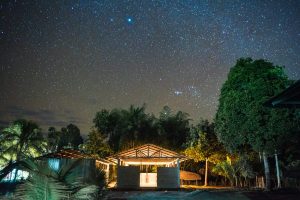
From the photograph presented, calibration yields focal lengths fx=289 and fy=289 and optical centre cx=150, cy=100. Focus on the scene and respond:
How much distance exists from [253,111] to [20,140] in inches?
1244

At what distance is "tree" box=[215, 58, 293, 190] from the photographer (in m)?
17.5

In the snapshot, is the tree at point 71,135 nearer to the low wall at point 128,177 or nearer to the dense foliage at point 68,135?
the dense foliage at point 68,135

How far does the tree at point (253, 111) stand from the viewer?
57.3ft

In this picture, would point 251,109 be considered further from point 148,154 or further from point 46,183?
point 46,183

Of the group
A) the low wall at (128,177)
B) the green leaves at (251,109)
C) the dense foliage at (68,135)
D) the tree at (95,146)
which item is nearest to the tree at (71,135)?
the dense foliage at (68,135)

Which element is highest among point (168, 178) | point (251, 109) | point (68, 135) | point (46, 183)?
point (68, 135)

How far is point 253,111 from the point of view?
1805 cm

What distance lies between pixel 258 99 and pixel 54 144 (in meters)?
47.4

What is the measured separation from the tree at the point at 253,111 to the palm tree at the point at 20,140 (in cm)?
2804

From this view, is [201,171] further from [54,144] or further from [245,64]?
[54,144]

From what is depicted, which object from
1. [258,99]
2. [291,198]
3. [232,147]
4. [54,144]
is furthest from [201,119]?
[54,144]

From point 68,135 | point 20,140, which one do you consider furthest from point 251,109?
point 68,135

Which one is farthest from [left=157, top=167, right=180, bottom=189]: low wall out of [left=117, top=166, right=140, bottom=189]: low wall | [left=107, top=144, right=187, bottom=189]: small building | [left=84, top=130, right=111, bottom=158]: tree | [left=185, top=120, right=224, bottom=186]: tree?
[left=84, top=130, right=111, bottom=158]: tree

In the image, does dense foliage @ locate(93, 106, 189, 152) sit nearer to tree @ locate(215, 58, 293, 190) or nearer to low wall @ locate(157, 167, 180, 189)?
low wall @ locate(157, 167, 180, 189)
